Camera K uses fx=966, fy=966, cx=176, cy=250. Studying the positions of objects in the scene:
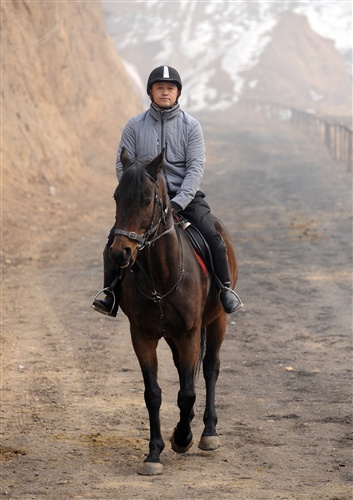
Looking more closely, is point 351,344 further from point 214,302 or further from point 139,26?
point 139,26

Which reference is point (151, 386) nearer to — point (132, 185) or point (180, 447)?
point (180, 447)

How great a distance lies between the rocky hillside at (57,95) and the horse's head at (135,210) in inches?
605

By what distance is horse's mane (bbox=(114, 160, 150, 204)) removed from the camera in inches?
278

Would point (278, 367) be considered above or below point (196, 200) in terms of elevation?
below

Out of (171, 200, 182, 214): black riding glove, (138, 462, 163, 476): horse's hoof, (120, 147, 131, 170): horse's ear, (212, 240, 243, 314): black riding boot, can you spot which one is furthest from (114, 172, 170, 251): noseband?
(138, 462, 163, 476): horse's hoof

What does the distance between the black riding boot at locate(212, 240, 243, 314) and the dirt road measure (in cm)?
121

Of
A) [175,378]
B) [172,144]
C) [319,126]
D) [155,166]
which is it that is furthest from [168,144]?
[319,126]

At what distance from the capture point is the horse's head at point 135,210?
6841 mm

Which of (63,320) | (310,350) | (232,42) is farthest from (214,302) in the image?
(232,42)

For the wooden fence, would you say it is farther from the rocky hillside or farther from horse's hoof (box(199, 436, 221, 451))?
horse's hoof (box(199, 436, 221, 451))

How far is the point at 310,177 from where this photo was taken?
102 ft

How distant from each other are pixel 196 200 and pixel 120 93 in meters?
32.7

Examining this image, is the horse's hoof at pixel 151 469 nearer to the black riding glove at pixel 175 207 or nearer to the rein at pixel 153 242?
the rein at pixel 153 242

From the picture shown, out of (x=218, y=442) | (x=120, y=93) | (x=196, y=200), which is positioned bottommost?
(x=218, y=442)
